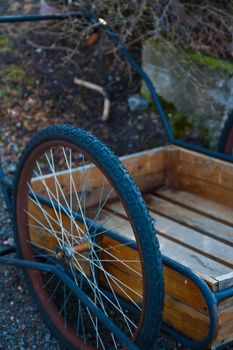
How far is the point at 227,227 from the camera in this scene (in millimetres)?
3045

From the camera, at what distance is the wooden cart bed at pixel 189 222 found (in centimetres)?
214

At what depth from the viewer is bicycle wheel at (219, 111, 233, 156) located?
129 inches

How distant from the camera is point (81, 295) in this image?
7.45ft

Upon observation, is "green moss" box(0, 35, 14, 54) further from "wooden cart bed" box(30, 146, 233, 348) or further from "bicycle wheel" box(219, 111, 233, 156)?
"bicycle wheel" box(219, 111, 233, 156)

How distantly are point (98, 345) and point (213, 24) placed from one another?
2082mm

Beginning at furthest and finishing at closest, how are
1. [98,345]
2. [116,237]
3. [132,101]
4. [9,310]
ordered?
1. [132,101]
2. [9,310]
3. [98,345]
4. [116,237]

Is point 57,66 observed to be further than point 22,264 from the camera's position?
Yes

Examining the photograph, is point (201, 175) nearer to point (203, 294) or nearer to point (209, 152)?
point (209, 152)

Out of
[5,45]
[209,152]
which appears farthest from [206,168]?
[5,45]

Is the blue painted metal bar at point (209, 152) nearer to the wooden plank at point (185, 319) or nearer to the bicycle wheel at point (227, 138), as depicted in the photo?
the bicycle wheel at point (227, 138)

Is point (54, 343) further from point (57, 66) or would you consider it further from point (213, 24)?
point (57, 66)

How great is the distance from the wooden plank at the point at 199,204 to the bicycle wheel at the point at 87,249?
354 mm

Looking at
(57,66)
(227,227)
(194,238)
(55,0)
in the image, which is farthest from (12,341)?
(55,0)

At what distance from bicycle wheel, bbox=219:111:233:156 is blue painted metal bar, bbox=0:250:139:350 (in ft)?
4.21
